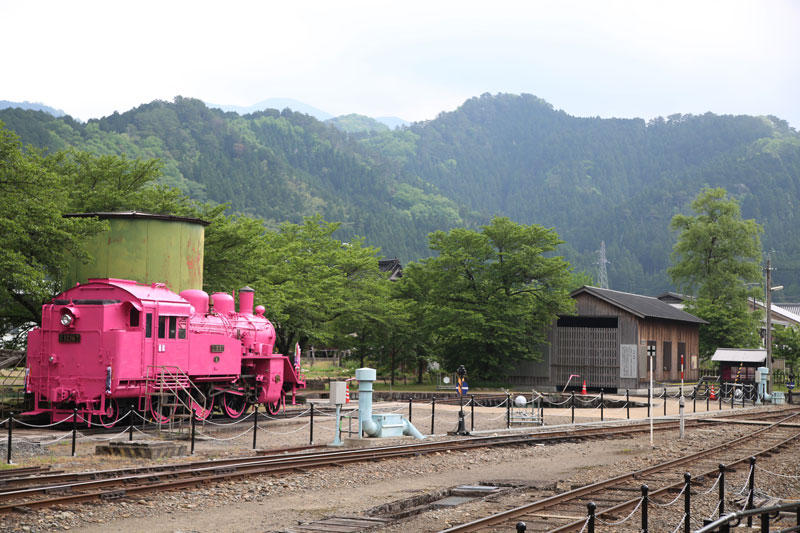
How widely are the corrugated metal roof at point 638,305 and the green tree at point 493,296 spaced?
2470 millimetres

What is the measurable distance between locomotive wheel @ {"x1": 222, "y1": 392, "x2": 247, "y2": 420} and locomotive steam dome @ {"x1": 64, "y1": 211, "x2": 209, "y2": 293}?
4158 mm

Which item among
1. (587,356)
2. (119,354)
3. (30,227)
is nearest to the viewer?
(119,354)

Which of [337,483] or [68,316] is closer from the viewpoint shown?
[337,483]

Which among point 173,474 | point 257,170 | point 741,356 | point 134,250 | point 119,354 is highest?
point 257,170

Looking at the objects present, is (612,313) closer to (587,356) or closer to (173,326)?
(587,356)

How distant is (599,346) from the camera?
5306cm

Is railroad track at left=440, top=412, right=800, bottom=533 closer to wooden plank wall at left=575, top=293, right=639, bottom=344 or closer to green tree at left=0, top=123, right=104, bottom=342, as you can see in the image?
green tree at left=0, top=123, right=104, bottom=342

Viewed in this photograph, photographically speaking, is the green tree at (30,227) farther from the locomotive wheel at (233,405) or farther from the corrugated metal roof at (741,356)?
the corrugated metal roof at (741,356)

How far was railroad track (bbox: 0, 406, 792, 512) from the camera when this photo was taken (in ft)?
43.7

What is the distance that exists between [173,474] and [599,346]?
40.9 meters

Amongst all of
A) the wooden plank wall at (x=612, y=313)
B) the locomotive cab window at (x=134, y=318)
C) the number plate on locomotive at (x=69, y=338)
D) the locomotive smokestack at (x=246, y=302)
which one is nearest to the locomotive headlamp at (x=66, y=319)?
the number plate on locomotive at (x=69, y=338)

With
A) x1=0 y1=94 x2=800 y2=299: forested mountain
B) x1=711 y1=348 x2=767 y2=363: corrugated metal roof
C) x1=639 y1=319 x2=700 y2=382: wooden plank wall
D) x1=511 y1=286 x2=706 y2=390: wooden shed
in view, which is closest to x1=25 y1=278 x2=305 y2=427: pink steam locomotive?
x1=511 y1=286 x2=706 y2=390: wooden shed

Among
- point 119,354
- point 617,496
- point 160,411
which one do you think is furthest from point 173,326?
point 617,496

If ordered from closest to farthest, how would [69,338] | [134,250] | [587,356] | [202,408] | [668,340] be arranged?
[69,338] < [202,408] < [134,250] < [587,356] < [668,340]
